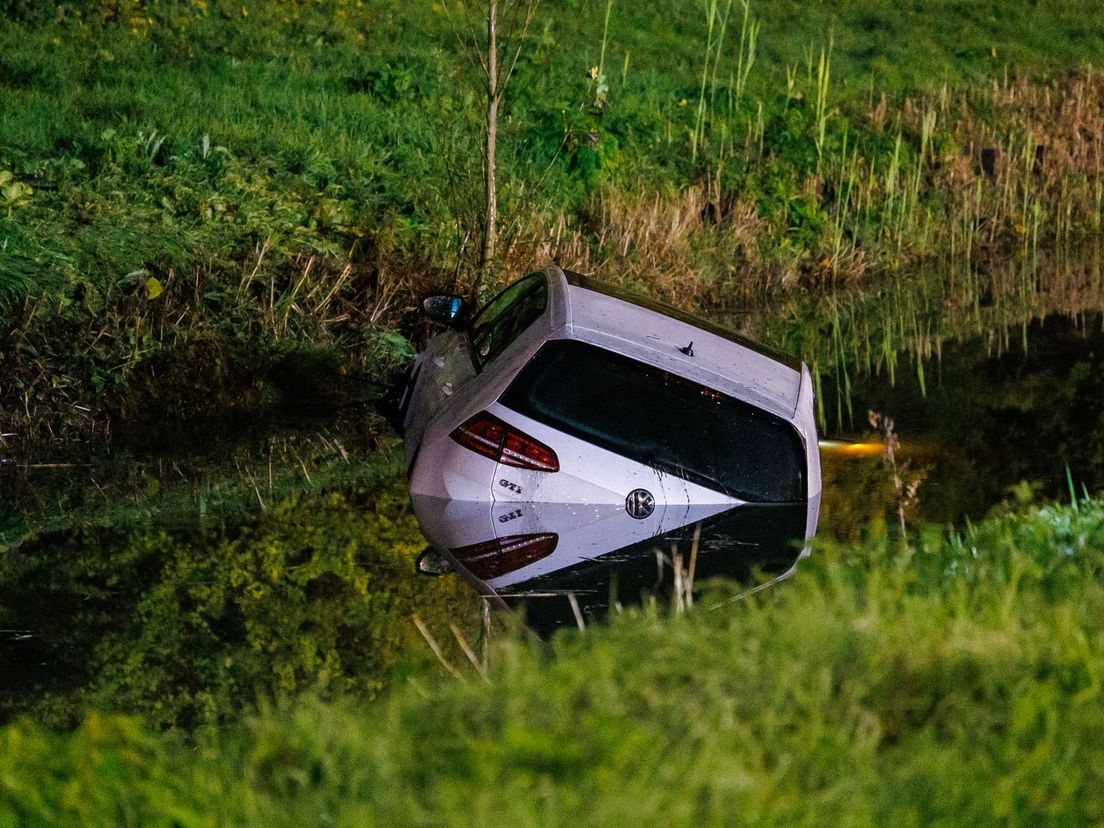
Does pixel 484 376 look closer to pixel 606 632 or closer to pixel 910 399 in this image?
pixel 606 632

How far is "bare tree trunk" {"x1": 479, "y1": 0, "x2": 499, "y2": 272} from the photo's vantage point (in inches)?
613

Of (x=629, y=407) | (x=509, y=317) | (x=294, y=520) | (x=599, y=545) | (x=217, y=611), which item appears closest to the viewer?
(x=217, y=611)

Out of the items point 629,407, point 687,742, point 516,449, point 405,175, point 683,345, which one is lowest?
point 405,175

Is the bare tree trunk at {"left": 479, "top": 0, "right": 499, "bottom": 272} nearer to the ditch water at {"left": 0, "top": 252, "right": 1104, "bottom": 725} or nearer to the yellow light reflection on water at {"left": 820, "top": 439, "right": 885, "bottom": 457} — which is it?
the ditch water at {"left": 0, "top": 252, "right": 1104, "bottom": 725}

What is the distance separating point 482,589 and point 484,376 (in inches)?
63.7

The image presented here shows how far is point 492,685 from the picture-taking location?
5234 millimetres

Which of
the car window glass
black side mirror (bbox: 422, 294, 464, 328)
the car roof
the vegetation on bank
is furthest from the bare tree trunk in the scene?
the vegetation on bank

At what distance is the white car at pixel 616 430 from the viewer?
9727mm

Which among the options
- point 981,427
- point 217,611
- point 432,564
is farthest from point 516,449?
point 981,427

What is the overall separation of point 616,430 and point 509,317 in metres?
1.82

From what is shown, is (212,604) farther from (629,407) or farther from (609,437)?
(629,407)

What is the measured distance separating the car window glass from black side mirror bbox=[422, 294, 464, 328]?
164 millimetres

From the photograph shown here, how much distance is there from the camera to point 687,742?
4.63m

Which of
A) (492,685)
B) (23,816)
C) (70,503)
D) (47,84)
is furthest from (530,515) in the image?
(47,84)
